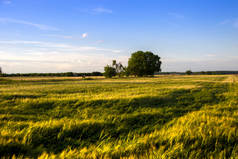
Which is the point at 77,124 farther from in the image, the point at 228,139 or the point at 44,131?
the point at 228,139

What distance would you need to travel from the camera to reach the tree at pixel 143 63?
7250 cm

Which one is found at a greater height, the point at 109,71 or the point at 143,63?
the point at 143,63

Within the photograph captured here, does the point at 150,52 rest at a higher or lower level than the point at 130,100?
higher

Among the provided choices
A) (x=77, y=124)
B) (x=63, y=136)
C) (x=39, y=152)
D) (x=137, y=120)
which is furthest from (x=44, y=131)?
(x=137, y=120)

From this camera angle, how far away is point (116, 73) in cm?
7838

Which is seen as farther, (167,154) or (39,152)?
(39,152)

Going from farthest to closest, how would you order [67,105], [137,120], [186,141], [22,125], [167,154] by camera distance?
[67,105] < [137,120] < [22,125] < [186,141] < [167,154]

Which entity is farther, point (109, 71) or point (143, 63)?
point (109, 71)

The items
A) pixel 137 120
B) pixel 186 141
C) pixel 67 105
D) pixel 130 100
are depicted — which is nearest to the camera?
pixel 186 141

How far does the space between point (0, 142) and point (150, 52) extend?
78.1 metres

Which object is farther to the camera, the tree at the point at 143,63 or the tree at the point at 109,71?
the tree at the point at 109,71

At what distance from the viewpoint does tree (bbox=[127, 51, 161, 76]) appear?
72.5 metres

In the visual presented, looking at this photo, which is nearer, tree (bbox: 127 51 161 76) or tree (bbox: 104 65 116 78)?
tree (bbox: 127 51 161 76)

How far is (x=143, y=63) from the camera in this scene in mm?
71250
